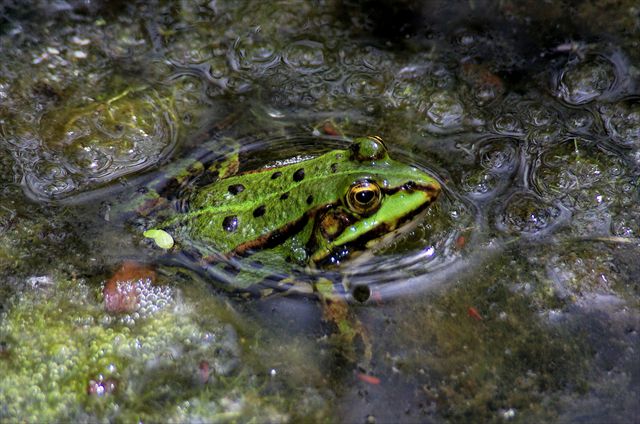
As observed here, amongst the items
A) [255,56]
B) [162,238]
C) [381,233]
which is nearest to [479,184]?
[381,233]

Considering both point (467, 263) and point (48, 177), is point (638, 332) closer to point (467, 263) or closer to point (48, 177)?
point (467, 263)

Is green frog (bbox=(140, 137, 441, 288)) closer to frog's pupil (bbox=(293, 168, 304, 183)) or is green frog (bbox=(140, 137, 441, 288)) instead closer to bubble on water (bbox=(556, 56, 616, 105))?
frog's pupil (bbox=(293, 168, 304, 183))

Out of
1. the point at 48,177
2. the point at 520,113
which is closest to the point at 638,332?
the point at 520,113

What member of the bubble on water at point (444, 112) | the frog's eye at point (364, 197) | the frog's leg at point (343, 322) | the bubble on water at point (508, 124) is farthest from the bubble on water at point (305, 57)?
the frog's leg at point (343, 322)

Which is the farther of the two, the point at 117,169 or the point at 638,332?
the point at 117,169

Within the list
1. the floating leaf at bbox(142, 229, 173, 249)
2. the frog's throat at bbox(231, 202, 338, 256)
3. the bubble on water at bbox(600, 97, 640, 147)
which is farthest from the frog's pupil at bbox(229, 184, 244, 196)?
the bubble on water at bbox(600, 97, 640, 147)

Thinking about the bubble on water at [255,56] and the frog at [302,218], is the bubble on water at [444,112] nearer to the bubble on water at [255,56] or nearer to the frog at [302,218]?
the frog at [302,218]

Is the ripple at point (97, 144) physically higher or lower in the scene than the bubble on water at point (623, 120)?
lower
